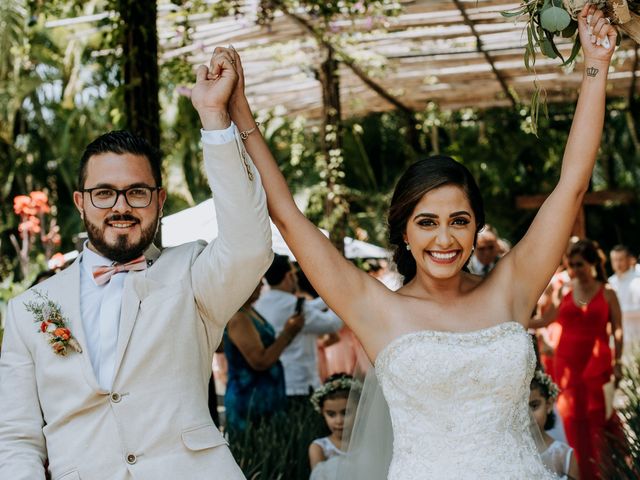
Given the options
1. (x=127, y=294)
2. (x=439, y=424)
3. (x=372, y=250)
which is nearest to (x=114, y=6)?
(x=127, y=294)

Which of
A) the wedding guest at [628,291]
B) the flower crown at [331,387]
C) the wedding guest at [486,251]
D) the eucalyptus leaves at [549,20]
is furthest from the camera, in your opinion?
the wedding guest at [628,291]

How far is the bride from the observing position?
3172 mm

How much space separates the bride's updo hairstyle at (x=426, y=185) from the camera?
132 inches

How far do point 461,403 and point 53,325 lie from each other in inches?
52.6

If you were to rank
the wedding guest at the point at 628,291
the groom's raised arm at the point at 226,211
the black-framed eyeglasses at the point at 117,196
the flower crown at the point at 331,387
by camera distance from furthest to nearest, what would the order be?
the wedding guest at the point at 628,291 → the flower crown at the point at 331,387 → the black-framed eyeglasses at the point at 117,196 → the groom's raised arm at the point at 226,211

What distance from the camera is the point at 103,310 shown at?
113 inches

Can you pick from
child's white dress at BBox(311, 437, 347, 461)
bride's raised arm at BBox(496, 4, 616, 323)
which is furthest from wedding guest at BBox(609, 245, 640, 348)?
bride's raised arm at BBox(496, 4, 616, 323)

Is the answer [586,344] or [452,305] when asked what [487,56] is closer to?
[586,344]

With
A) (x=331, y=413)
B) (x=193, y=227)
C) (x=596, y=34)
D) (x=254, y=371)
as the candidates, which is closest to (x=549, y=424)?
(x=331, y=413)

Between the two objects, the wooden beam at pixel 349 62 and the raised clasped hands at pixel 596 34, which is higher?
the raised clasped hands at pixel 596 34

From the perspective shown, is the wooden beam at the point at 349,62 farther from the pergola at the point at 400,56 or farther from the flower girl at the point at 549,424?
the flower girl at the point at 549,424

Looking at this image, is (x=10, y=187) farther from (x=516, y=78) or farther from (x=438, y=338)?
(x=438, y=338)

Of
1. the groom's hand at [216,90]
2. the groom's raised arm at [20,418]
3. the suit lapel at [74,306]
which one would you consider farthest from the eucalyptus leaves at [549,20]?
the groom's raised arm at [20,418]

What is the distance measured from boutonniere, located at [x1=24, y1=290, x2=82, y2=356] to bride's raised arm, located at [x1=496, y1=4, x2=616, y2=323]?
1534 mm
